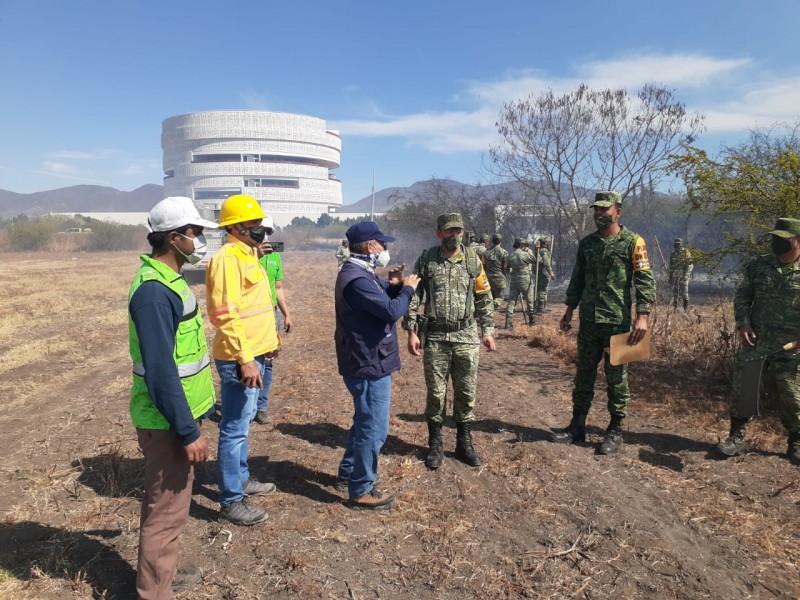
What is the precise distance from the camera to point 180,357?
2229mm

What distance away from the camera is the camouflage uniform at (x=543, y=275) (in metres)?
11.6

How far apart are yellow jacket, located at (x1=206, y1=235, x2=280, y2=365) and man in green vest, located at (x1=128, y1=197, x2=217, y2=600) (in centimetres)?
40

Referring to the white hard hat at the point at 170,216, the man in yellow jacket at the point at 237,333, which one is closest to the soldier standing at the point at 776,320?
the man in yellow jacket at the point at 237,333

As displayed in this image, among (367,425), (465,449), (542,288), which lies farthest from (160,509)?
(542,288)

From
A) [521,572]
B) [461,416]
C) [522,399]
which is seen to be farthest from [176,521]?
[522,399]

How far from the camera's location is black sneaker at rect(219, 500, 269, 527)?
10.2 feet

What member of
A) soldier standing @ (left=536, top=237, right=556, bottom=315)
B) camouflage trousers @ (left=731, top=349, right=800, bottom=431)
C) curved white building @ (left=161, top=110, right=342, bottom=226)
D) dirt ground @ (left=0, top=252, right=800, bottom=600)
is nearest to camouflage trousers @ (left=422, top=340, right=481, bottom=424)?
dirt ground @ (left=0, top=252, right=800, bottom=600)

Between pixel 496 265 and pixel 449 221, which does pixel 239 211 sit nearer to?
pixel 449 221

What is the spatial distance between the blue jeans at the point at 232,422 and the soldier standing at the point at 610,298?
9.25 ft

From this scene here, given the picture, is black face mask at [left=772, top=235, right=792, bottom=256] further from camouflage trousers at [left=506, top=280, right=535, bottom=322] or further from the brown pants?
camouflage trousers at [left=506, top=280, right=535, bottom=322]

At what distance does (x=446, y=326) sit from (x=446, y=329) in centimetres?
2

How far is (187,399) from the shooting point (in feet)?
7.35

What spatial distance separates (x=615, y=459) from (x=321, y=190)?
322 feet

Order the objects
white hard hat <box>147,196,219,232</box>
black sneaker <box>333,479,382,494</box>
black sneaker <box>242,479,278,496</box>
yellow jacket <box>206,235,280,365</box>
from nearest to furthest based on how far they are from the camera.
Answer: white hard hat <box>147,196,219,232</box> → yellow jacket <box>206,235,280,365</box> → black sneaker <box>242,479,278,496</box> → black sneaker <box>333,479,382,494</box>
